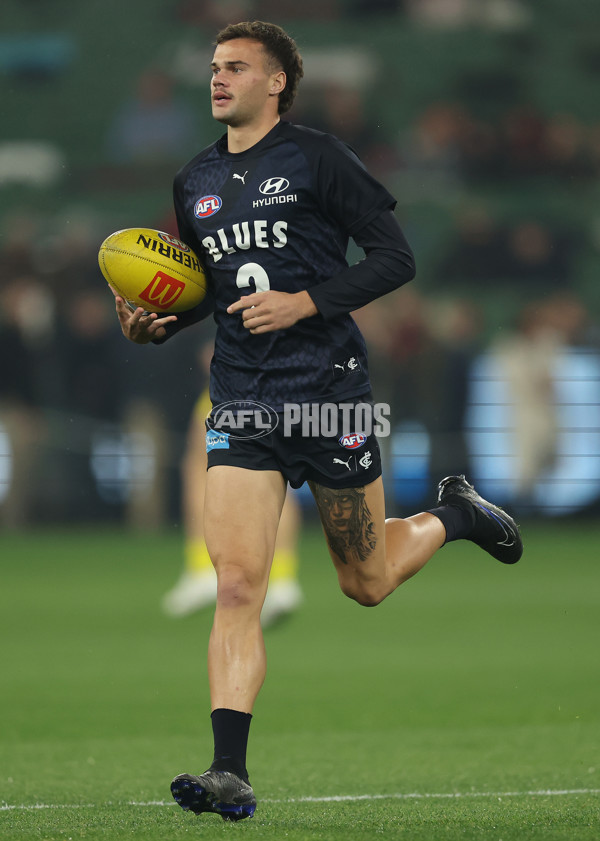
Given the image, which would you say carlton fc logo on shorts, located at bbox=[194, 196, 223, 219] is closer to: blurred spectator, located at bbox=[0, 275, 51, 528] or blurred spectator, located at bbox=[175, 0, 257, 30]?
blurred spectator, located at bbox=[0, 275, 51, 528]

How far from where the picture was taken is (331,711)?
7.14 m

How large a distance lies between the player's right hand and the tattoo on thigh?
31.0 inches

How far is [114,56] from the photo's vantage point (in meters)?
21.3

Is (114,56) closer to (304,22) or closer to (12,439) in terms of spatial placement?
(304,22)

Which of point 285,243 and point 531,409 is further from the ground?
point 285,243

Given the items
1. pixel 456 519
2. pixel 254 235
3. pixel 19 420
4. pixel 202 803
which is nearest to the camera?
pixel 202 803

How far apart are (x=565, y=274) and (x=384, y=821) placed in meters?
15.5

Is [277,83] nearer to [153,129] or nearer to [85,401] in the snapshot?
[85,401]

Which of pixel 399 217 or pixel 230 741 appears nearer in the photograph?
pixel 230 741

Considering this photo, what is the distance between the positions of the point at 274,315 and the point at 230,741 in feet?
4.41

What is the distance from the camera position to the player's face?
16.2 feet

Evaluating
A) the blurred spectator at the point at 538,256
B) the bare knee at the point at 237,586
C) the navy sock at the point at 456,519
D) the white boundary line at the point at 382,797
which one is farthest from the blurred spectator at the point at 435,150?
the bare knee at the point at 237,586

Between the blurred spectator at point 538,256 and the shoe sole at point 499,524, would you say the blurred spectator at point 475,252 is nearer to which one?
the blurred spectator at point 538,256

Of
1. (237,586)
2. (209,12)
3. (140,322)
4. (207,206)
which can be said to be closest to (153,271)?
(140,322)
